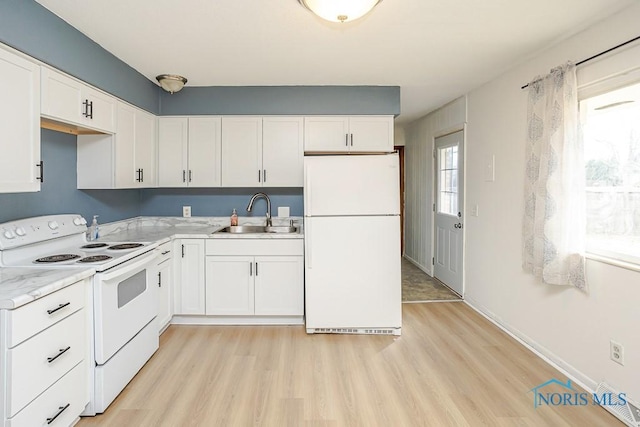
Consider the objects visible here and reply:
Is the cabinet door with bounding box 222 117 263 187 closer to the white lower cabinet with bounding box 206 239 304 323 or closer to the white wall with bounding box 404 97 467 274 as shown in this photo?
the white lower cabinet with bounding box 206 239 304 323

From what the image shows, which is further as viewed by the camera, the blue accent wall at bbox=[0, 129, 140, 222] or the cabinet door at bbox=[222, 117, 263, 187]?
the cabinet door at bbox=[222, 117, 263, 187]

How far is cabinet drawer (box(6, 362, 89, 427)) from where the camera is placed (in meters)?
1.58

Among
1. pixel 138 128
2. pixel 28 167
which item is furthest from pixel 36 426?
pixel 138 128

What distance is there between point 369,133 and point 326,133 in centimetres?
45

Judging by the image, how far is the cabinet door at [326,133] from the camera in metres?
3.74

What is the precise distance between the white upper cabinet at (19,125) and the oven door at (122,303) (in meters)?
0.67

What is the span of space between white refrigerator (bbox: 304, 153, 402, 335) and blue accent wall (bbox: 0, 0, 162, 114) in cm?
170

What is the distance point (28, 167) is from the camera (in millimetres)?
2021

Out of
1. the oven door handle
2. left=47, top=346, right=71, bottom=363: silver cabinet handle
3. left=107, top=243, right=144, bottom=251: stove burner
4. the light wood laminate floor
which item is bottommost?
the light wood laminate floor

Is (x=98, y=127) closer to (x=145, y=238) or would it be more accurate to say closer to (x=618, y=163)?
(x=145, y=238)

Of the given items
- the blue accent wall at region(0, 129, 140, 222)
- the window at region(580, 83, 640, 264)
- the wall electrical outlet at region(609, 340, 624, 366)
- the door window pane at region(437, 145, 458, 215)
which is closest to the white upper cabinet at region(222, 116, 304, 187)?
the blue accent wall at region(0, 129, 140, 222)

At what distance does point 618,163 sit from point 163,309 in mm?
3560

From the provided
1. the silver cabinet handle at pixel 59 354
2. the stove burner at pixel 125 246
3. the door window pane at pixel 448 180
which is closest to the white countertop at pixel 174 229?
the stove burner at pixel 125 246

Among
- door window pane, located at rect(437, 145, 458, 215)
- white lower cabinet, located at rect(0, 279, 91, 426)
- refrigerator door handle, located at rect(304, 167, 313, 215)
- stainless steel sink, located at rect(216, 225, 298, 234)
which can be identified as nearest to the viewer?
white lower cabinet, located at rect(0, 279, 91, 426)
